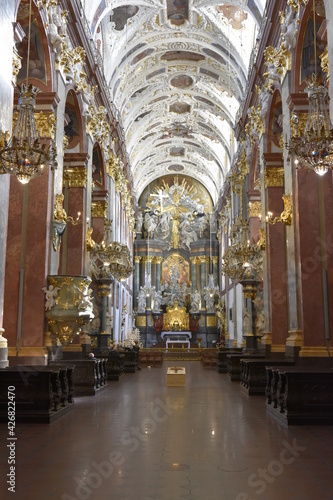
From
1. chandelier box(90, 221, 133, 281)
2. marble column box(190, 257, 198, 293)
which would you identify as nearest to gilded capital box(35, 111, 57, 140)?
chandelier box(90, 221, 133, 281)

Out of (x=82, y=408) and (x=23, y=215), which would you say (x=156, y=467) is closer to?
(x=82, y=408)

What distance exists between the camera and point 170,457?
5.43 m

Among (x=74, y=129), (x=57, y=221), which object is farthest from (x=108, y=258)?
(x=57, y=221)

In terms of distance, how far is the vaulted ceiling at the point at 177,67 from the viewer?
806 inches

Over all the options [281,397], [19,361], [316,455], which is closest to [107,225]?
[19,361]

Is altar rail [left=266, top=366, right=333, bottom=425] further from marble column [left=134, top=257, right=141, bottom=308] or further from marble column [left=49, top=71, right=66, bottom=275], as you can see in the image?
marble column [left=134, top=257, right=141, bottom=308]

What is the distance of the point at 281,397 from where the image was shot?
8062mm

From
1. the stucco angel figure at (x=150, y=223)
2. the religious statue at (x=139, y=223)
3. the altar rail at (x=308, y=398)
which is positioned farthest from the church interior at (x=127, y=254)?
the stucco angel figure at (x=150, y=223)

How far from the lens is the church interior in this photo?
5.40 m

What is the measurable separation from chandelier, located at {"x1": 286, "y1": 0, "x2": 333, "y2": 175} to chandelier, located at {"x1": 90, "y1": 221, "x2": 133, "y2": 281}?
37.2 feet

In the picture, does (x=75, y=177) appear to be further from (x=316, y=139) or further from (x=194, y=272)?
(x=194, y=272)

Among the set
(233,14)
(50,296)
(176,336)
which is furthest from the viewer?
(176,336)

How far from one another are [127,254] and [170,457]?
1566 cm

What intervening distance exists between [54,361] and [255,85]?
471 inches
